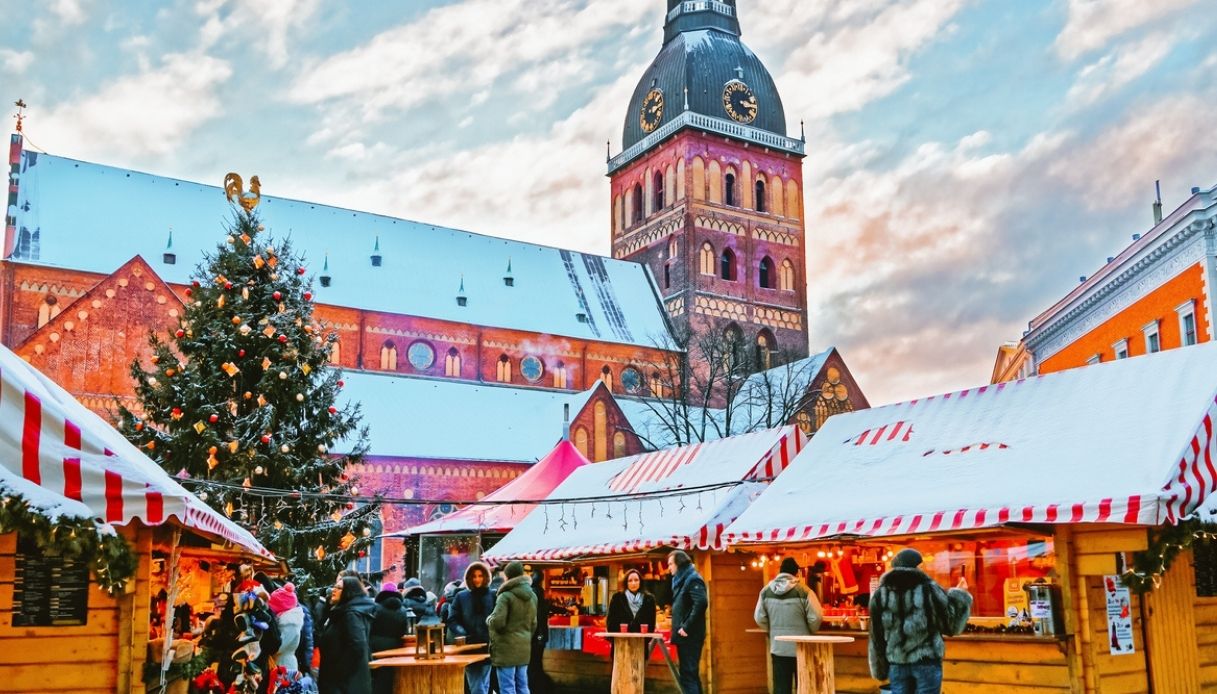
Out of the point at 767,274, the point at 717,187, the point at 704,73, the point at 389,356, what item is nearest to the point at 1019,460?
the point at 389,356

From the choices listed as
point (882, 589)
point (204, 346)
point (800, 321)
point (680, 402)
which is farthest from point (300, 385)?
point (800, 321)

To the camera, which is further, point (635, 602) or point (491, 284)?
point (491, 284)

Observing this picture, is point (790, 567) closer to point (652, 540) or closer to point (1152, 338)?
point (652, 540)

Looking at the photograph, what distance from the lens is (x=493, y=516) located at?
799 inches

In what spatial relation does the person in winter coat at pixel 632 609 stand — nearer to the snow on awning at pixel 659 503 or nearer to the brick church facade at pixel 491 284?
the snow on awning at pixel 659 503

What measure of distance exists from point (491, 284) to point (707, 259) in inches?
403

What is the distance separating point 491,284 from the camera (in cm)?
4550

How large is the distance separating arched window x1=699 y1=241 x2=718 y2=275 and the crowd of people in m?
38.5

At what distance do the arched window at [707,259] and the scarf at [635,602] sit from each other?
38449 millimetres

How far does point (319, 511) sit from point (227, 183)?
18.4 ft

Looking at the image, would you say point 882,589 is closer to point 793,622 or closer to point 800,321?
point 793,622

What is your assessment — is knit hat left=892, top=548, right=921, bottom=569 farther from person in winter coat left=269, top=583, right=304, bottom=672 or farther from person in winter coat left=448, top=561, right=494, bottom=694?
person in winter coat left=269, top=583, right=304, bottom=672

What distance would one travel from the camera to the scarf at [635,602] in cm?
1173

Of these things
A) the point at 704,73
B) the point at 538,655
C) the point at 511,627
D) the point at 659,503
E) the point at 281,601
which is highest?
the point at 704,73
